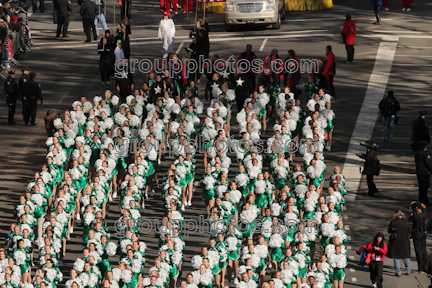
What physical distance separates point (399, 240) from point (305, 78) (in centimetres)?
1295

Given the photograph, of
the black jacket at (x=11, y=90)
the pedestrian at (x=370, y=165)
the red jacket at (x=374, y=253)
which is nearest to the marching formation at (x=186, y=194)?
the red jacket at (x=374, y=253)

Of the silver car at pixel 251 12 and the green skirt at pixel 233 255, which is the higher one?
the silver car at pixel 251 12

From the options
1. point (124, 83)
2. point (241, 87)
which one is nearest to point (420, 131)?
point (241, 87)

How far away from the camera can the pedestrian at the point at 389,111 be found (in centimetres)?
2558

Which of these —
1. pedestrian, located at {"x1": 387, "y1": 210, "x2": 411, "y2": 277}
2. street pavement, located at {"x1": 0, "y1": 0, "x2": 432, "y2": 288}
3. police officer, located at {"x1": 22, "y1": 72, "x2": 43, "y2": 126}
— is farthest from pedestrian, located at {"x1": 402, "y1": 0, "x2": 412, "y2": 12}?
pedestrian, located at {"x1": 387, "y1": 210, "x2": 411, "y2": 277}

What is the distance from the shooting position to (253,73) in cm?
2877

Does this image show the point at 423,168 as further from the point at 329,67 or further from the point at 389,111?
the point at 329,67

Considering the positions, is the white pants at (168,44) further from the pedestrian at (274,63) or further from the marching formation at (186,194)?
the pedestrian at (274,63)

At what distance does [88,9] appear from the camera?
34781 mm

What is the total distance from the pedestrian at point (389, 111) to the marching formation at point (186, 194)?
5.63 feet

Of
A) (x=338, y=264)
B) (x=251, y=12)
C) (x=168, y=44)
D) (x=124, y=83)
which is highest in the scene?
(x=251, y=12)

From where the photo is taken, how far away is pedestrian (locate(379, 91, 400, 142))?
1007 inches

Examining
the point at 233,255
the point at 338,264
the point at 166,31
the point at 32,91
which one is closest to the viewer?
the point at 338,264

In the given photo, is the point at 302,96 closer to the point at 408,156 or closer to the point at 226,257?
the point at 408,156
